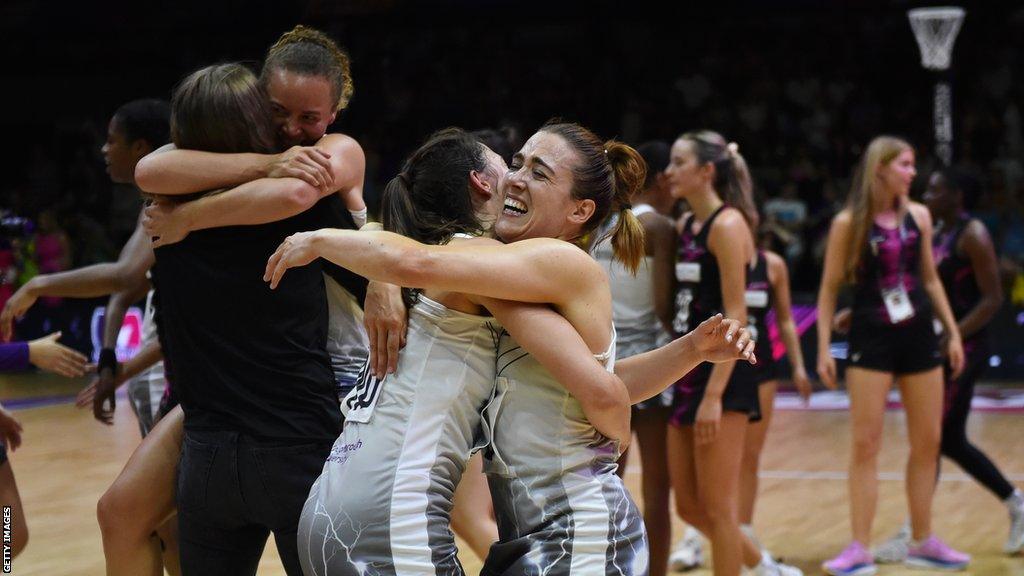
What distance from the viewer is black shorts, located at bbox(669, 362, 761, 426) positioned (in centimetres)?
454

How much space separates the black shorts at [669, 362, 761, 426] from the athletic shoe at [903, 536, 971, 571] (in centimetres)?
143

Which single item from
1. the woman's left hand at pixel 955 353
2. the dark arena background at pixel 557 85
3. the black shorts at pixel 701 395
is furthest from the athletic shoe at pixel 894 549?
the dark arena background at pixel 557 85

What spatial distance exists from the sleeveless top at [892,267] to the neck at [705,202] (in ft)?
3.65

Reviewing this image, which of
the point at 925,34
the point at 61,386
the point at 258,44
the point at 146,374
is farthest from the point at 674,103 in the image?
the point at 146,374

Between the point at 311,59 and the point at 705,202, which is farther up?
the point at 311,59

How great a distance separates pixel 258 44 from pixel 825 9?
7.07m

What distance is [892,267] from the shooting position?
550cm

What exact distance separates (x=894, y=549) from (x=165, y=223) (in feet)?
13.1

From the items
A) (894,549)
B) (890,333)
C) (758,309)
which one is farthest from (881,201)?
(894,549)

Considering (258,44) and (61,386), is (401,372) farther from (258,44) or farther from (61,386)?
(258,44)

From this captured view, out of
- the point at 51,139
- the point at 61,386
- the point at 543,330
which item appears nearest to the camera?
the point at 543,330

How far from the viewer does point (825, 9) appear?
15.1 metres

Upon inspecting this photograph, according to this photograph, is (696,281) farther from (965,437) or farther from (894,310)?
(965,437)

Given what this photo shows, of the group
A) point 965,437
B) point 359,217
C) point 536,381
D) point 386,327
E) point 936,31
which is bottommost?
point 965,437
